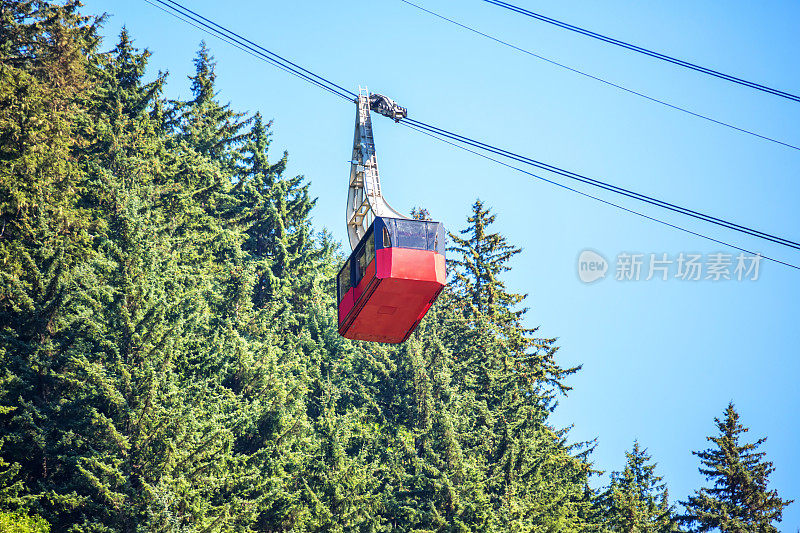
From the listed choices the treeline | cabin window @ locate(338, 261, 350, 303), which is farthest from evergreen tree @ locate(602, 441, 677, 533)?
cabin window @ locate(338, 261, 350, 303)

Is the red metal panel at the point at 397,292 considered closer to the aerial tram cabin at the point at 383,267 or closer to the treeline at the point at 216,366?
the aerial tram cabin at the point at 383,267

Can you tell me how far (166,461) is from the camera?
2831 centimetres

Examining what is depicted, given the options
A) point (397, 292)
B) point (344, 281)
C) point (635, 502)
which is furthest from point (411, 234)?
point (635, 502)

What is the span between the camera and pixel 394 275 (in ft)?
71.9

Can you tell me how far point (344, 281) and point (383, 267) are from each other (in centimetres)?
346

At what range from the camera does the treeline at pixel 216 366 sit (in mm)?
29062

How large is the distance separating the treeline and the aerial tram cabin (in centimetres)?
860

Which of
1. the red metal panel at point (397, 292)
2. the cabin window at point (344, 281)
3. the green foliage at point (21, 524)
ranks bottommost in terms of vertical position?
the green foliage at point (21, 524)

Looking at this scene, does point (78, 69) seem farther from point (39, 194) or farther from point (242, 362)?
point (242, 362)

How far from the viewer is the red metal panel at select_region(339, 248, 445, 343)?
22.0 metres

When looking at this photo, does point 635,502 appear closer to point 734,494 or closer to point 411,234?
point 734,494

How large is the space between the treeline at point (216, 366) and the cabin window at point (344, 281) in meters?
7.68

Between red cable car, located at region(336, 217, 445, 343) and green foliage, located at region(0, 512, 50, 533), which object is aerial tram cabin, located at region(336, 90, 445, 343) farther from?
green foliage, located at region(0, 512, 50, 533)

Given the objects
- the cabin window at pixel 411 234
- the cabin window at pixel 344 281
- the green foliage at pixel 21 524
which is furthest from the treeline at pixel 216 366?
the cabin window at pixel 411 234
